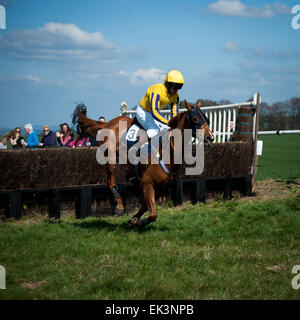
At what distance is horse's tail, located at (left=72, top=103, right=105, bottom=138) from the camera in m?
9.18

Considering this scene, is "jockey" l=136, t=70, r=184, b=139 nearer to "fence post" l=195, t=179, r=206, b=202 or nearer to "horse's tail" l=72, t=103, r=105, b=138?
"horse's tail" l=72, t=103, r=105, b=138

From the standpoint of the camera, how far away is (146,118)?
21.7ft

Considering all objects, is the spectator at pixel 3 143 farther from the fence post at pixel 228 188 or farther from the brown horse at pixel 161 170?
the brown horse at pixel 161 170

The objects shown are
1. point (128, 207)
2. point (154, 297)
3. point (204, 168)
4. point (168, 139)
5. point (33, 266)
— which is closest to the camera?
point (154, 297)

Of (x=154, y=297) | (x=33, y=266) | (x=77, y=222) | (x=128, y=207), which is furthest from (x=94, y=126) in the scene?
(x=154, y=297)

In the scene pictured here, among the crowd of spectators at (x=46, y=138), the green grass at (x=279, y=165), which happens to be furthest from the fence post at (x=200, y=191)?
the green grass at (x=279, y=165)

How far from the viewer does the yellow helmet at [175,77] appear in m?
6.11

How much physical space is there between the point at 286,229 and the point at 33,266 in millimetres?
4148

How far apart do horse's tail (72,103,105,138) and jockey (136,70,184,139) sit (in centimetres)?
270

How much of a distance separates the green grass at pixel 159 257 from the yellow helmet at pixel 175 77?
249 cm

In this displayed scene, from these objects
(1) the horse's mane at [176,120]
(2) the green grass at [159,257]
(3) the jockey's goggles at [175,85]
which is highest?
(3) the jockey's goggles at [175,85]

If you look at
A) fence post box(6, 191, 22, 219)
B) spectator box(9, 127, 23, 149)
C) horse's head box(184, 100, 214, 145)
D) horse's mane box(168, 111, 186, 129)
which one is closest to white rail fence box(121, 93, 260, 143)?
horse's mane box(168, 111, 186, 129)

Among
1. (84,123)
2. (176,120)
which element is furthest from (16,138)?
(176,120)
